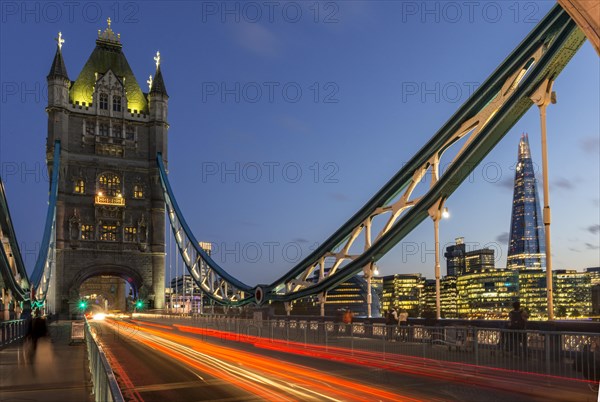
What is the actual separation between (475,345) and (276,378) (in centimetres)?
514

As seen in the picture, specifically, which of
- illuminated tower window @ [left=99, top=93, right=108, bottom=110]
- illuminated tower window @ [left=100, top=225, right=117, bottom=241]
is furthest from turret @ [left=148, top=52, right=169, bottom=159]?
illuminated tower window @ [left=100, top=225, right=117, bottom=241]

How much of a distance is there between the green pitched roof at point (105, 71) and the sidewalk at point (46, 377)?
59.1 meters

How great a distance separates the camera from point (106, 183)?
7481 cm

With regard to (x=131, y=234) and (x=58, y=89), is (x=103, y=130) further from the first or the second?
(x=131, y=234)

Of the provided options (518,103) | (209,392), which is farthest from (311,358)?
(518,103)

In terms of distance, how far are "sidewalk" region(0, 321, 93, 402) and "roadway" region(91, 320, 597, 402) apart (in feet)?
3.09

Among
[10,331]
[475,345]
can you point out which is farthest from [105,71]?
[475,345]

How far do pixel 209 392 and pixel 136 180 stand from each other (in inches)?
2611

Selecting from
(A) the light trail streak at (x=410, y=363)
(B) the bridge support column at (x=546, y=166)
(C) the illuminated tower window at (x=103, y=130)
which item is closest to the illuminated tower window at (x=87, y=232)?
(C) the illuminated tower window at (x=103, y=130)

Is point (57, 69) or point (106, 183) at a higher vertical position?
point (57, 69)

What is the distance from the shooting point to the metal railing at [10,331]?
945 inches

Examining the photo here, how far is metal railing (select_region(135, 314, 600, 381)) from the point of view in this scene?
13539mm

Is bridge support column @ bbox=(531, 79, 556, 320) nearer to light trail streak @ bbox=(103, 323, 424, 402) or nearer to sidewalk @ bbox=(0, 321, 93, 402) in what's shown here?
light trail streak @ bbox=(103, 323, 424, 402)

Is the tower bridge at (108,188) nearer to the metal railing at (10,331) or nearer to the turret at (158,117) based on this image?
the turret at (158,117)
